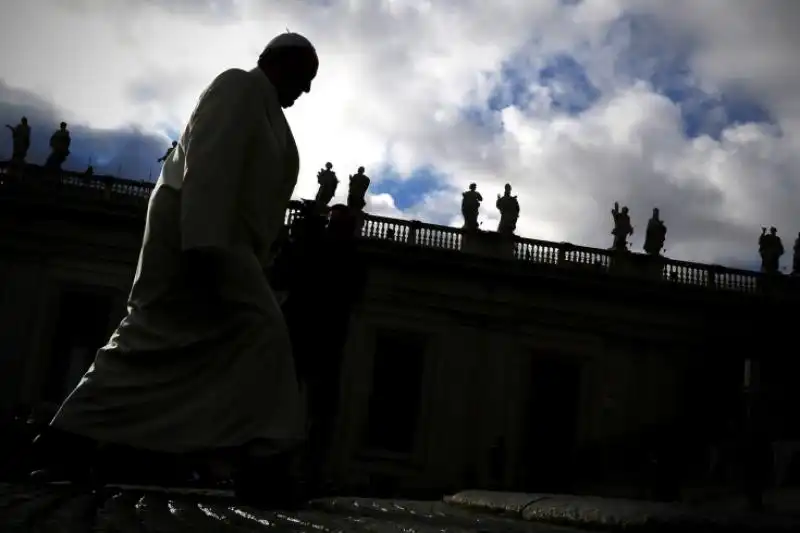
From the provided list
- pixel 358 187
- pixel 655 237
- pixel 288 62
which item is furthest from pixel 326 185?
pixel 288 62

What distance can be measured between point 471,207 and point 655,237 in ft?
18.1

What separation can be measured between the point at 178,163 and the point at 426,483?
18.1 metres

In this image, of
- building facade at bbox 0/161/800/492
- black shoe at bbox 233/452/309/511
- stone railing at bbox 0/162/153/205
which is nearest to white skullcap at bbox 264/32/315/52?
black shoe at bbox 233/452/309/511

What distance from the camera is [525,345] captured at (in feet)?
74.1

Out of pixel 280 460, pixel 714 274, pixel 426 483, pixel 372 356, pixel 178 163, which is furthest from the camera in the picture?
pixel 714 274

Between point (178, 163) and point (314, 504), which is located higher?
point (178, 163)

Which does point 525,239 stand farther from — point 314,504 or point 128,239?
point 314,504

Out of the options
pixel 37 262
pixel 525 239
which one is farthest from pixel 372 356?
pixel 37 262

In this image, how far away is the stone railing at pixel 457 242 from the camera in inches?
874

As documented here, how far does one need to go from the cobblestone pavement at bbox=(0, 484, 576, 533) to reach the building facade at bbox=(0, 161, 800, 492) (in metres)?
17.9

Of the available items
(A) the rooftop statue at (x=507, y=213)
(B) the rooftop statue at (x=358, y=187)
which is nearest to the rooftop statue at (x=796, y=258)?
(A) the rooftop statue at (x=507, y=213)

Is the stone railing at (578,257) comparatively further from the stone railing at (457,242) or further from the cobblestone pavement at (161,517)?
the cobblestone pavement at (161,517)

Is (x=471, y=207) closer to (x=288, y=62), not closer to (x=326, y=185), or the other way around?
(x=326, y=185)

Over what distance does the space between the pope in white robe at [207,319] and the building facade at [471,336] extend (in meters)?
17.7
